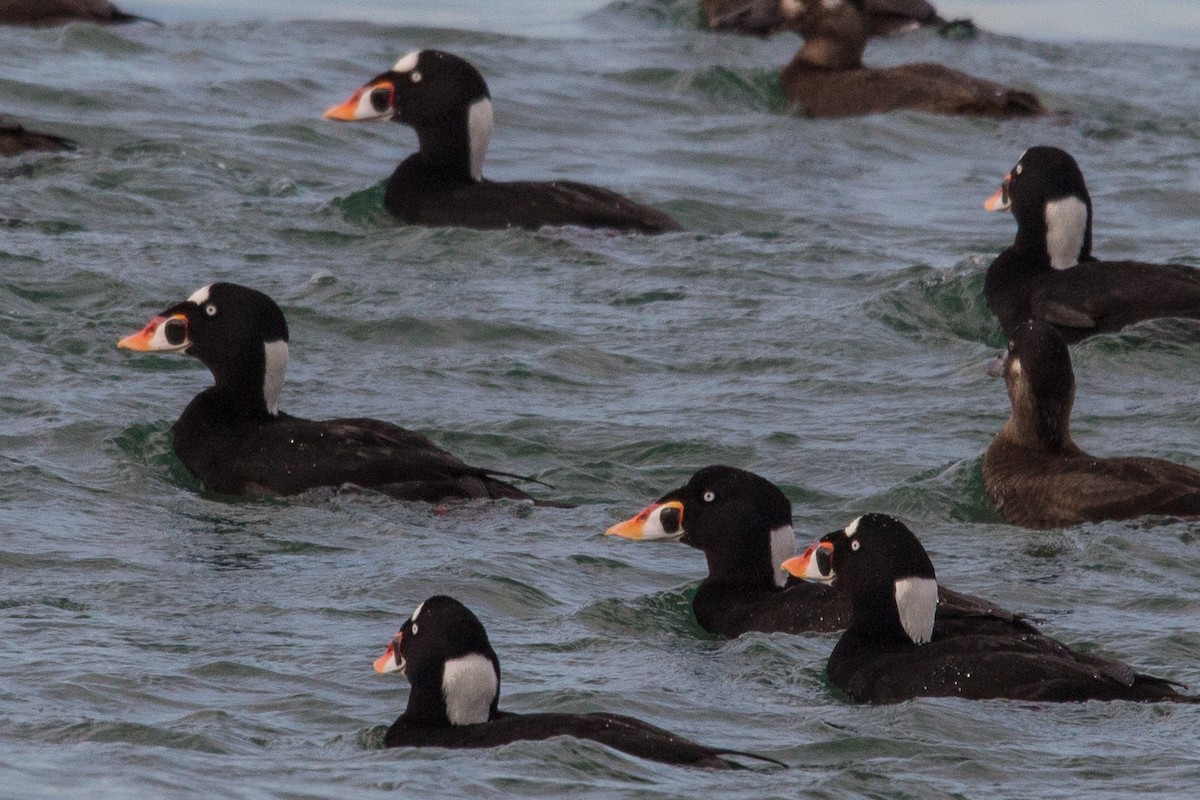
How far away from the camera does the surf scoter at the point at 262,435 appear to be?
10.1 m

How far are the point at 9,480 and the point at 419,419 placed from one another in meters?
2.02

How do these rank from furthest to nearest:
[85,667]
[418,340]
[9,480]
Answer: [418,340]
[9,480]
[85,667]

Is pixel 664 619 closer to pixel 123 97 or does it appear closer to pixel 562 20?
pixel 123 97

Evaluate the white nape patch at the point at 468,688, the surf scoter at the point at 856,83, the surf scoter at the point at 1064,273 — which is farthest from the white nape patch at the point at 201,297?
the surf scoter at the point at 856,83

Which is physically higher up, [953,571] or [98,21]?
[98,21]

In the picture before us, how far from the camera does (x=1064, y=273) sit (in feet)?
42.9

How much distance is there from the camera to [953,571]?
971 cm

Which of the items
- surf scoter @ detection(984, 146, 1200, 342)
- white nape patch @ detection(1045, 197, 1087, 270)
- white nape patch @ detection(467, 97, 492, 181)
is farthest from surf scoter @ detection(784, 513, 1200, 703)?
white nape patch @ detection(467, 97, 492, 181)

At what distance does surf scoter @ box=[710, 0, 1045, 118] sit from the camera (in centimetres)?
1861

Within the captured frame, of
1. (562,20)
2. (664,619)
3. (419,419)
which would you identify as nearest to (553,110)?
(562,20)

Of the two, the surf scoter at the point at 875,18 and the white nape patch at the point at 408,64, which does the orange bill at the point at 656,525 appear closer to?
the white nape patch at the point at 408,64

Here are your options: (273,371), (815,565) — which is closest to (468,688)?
(815,565)

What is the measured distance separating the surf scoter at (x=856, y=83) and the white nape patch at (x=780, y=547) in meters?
9.91

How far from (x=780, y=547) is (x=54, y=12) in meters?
12.2
